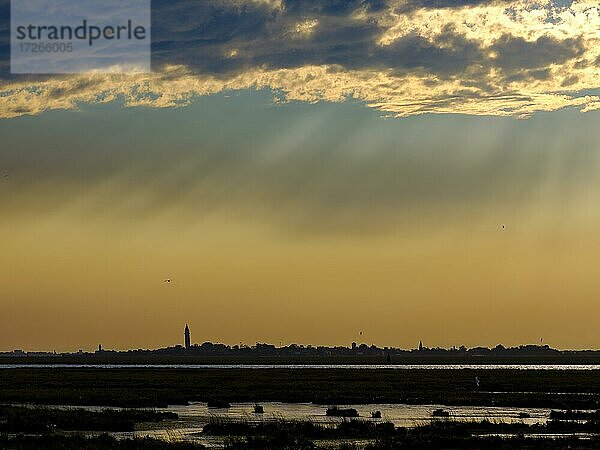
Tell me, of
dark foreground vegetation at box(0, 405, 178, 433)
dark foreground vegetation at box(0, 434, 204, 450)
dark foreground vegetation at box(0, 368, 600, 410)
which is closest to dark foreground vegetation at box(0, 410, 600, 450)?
dark foreground vegetation at box(0, 434, 204, 450)

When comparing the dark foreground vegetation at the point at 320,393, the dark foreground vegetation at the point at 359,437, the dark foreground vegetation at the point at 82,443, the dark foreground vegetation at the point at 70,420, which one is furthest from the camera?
the dark foreground vegetation at the point at 320,393

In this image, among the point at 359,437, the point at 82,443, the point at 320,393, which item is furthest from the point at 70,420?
the point at 320,393

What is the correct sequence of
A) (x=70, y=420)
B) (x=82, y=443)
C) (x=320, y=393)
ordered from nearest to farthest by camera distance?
(x=82, y=443), (x=70, y=420), (x=320, y=393)

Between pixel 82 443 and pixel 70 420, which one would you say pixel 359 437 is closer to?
pixel 82 443

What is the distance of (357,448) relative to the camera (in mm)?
44000

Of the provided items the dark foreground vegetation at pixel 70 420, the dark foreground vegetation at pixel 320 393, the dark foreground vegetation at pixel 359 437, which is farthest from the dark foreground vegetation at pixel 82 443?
the dark foreground vegetation at pixel 320 393

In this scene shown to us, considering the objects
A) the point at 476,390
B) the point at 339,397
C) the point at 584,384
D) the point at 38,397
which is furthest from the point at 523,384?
the point at 38,397

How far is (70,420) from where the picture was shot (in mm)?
56000

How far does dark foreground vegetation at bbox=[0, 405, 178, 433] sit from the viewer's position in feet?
173

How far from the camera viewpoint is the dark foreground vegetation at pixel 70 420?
173 ft

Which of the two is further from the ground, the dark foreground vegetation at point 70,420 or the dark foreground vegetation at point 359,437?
the dark foreground vegetation at point 70,420

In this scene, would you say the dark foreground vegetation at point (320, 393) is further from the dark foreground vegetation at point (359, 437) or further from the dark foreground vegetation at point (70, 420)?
the dark foreground vegetation at point (359, 437)

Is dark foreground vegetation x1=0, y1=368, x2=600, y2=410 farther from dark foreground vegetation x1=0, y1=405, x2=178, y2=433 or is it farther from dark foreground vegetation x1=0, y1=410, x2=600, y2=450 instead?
dark foreground vegetation x1=0, y1=410, x2=600, y2=450

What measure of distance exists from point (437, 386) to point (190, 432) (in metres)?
54.1
